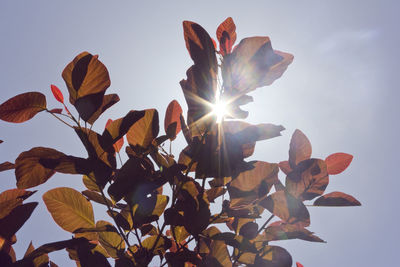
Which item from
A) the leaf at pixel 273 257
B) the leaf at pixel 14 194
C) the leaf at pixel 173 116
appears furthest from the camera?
the leaf at pixel 173 116

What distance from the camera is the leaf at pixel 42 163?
0.99 meters

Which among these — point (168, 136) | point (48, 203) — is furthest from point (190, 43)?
point (48, 203)

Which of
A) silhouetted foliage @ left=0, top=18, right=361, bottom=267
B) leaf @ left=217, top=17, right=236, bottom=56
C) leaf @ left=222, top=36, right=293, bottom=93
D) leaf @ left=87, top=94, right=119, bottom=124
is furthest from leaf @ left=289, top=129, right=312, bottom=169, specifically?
leaf @ left=87, top=94, right=119, bottom=124

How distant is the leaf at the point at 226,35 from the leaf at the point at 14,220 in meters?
0.93

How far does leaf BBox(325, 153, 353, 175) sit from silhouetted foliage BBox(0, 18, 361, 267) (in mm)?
147

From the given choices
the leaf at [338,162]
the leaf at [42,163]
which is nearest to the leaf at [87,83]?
the leaf at [42,163]

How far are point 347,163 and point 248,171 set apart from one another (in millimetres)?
509

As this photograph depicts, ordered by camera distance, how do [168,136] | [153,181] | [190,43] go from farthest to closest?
[168,136] → [153,181] → [190,43]

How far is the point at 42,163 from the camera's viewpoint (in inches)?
38.4

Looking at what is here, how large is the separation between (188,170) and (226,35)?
55 centimetres

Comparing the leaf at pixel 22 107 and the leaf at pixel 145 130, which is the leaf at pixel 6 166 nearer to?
the leaf at pixel 22 107

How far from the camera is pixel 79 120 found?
1048 mm

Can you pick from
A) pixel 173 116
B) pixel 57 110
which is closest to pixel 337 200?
pixel 173 116

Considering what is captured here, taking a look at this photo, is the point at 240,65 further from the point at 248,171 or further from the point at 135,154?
the point at 135,154
